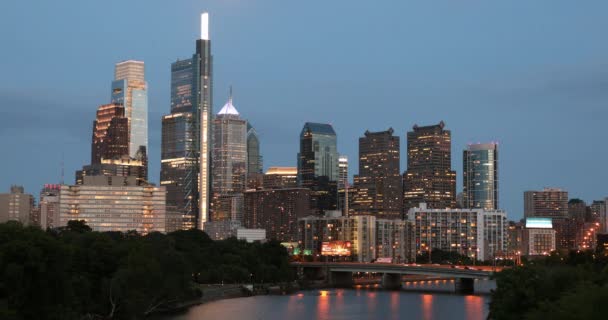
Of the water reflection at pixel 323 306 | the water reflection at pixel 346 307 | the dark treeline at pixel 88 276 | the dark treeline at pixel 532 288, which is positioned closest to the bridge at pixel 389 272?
the water reflection at pixel 346 307

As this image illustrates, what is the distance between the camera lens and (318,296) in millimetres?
117000

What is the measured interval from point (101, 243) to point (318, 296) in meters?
44.4

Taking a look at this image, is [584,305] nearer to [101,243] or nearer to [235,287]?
[101,243]

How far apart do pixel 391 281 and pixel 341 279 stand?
1277cm

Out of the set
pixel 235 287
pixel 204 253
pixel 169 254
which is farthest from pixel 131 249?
pixel 204 253

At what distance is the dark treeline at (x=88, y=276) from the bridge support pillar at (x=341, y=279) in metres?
33.8

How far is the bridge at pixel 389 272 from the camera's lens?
130 meters

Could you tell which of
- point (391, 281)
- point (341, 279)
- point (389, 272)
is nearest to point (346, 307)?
point (389, 272)

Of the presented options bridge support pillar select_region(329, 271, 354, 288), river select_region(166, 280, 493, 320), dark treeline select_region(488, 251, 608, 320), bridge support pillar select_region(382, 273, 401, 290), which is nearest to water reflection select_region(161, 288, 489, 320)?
river select_region(166, 280, 493, 320)

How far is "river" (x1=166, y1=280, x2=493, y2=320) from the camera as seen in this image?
8519 cm

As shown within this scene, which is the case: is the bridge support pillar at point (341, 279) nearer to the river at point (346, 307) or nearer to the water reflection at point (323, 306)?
the water reflection at point (323, 306)

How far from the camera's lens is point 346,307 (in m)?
96.4

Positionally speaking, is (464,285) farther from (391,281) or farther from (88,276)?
(88,276)

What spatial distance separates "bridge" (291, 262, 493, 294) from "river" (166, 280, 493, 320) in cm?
881
